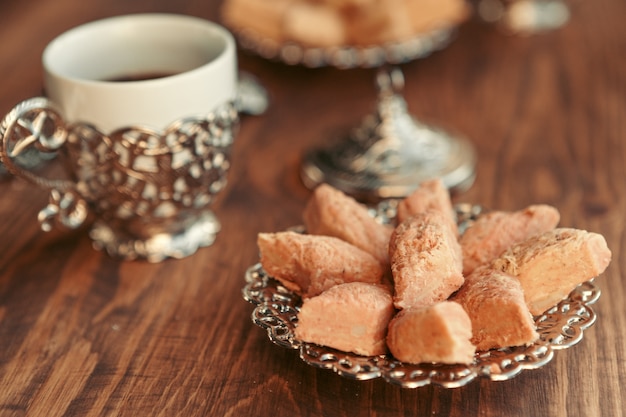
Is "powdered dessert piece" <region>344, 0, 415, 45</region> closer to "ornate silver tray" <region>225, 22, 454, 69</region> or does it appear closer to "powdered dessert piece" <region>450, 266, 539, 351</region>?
"ornate silver tray" <region>225, 22, 454, 69</region>

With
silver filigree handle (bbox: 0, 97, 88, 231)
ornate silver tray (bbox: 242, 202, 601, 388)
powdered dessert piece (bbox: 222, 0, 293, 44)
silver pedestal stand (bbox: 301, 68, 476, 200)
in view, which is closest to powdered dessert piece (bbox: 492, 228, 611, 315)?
ornate silver tray (bbox: 242, 202, 601, 388)

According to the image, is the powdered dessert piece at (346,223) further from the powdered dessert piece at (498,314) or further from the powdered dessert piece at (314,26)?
the powdered dessert piece at (314,26)

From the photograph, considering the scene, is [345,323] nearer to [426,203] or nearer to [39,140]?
[426,203]

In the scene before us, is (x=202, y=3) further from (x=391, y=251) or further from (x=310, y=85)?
(x=391, y=251)

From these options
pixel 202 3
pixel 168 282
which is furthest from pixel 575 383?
pixel 202 3

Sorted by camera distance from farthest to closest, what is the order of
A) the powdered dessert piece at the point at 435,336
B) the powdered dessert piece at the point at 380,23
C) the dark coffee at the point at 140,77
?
the powdered dessert piece at the point at 380,23
the dark coffee at the point at 140,77
the powdered dessert piece at the point at 435,336

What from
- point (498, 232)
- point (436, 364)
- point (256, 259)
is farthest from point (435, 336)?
point (256, 259)

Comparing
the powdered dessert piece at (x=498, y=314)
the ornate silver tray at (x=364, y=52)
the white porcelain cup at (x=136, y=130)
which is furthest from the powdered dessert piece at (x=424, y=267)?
the ornate silver tray at (x=364, y=52)
